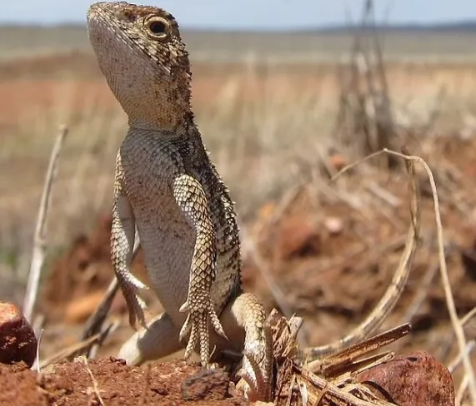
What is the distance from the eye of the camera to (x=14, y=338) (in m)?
2.72

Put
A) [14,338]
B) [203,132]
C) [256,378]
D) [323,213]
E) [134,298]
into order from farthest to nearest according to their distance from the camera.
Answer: [203,132] < [323,213] < [134,298] < [256,378] < [14,338]

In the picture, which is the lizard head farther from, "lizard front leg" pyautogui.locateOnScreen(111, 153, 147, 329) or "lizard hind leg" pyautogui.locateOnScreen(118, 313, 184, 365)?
"lizard hind leg" pyautogui.locateOnScreen(118, 313, 184, 365)

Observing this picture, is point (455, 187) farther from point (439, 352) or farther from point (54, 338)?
point (54, 338)

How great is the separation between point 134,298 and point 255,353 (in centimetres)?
55

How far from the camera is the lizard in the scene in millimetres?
3020

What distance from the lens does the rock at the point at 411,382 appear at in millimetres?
2783

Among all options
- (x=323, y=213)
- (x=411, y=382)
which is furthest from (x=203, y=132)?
(x=411, y=382)

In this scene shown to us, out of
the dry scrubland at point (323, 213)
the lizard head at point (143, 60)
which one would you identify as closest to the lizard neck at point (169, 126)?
the lizard head at point (143, 60)

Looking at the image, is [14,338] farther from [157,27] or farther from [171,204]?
[157,27]

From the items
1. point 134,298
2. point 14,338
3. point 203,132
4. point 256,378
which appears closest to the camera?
point 14,338

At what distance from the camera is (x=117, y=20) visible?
3.04 m

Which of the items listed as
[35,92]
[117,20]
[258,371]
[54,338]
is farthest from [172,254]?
[35,92]

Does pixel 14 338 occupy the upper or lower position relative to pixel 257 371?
upper

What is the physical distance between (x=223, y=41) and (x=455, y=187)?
8906cm
